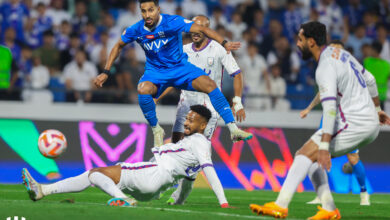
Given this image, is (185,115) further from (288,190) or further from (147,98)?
(288,190)

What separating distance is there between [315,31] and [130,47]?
9388 millimetres

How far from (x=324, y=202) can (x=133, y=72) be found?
902 centimetres

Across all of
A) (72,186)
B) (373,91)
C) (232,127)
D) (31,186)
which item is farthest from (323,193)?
(31,186)

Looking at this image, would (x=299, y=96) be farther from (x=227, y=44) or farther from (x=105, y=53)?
(x=227, y=44)

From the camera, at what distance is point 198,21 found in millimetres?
10594

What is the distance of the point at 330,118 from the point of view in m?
6.64

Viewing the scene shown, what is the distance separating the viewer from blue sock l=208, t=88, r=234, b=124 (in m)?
9.34

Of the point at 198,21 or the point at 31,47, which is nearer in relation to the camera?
the point at 198,21

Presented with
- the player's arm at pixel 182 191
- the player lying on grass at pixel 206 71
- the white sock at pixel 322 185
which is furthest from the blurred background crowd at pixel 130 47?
the white sock at pixel 322 185

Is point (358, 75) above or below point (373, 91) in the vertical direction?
above

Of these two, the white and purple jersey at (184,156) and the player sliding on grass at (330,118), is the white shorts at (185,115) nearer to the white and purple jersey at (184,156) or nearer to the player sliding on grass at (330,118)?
the white and purple jersey at (184,156)

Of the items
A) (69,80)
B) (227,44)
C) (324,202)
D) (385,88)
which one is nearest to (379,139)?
(385,88)

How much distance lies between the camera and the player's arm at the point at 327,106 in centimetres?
658

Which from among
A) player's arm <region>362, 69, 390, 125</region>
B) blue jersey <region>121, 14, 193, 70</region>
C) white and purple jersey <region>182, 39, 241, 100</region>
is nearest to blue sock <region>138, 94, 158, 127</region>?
blue jersey <region>121, 14, 193, 70</region>
